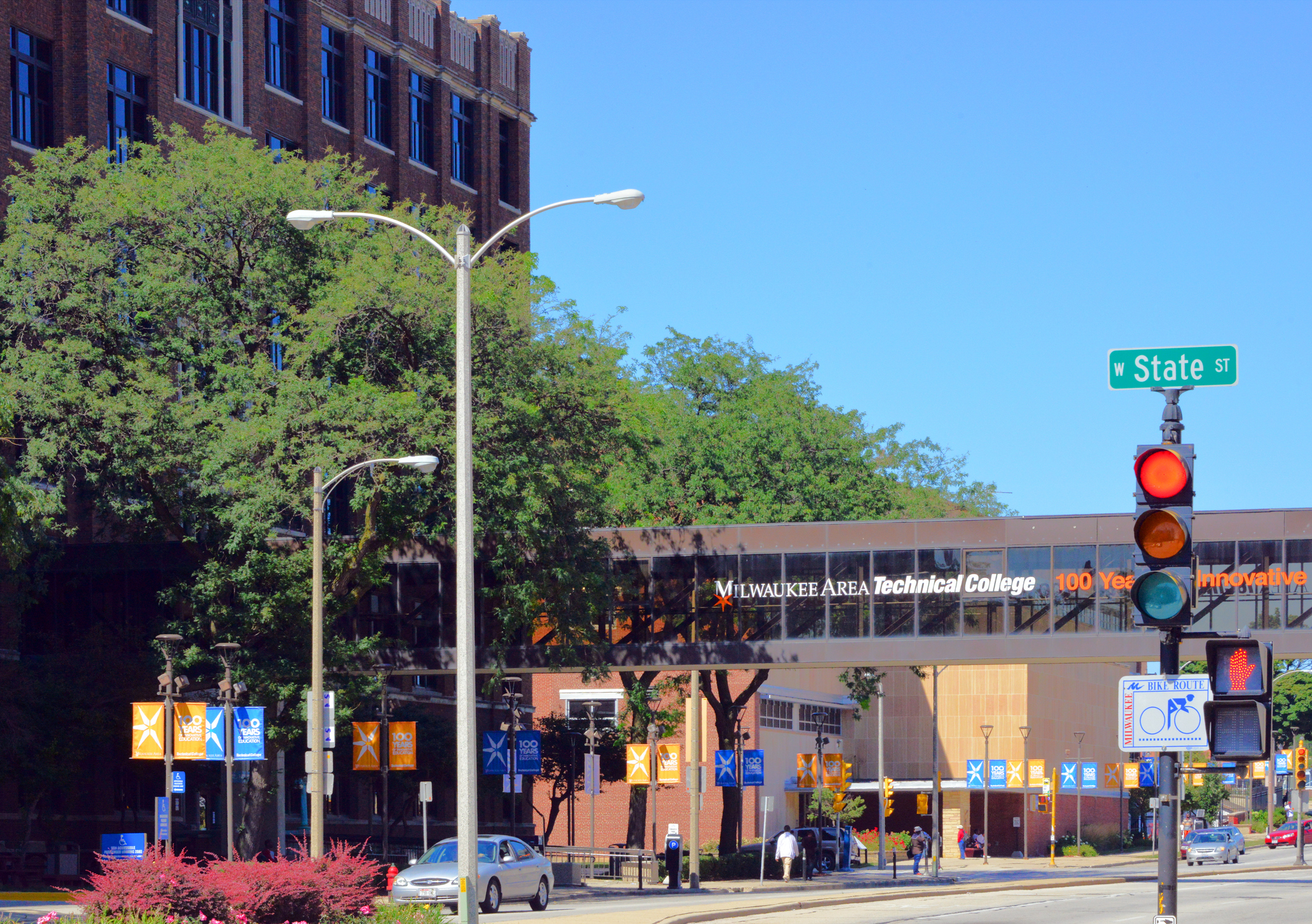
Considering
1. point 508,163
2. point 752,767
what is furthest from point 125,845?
point 508,163

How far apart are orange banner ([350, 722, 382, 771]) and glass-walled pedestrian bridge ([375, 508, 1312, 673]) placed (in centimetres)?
674

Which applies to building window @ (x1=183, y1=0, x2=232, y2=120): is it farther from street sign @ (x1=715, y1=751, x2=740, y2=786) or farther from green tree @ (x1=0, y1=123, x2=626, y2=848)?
street sign @ (x1=715, y1=751, x2=740, y2=786)

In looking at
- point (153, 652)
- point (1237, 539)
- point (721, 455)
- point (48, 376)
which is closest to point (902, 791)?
point (721, 455)

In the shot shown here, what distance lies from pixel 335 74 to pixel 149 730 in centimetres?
3656

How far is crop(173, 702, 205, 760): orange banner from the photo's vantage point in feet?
111

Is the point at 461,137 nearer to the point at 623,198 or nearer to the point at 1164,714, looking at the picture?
the point at 623,198

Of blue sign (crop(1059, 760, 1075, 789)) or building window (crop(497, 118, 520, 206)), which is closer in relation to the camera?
building window (crop(497, 118, 520, 206))

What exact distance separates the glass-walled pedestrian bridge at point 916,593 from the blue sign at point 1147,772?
3259 centimetres

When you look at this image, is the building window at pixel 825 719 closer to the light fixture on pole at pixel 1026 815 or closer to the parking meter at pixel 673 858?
the light fixture on pole at pixel 1026 815

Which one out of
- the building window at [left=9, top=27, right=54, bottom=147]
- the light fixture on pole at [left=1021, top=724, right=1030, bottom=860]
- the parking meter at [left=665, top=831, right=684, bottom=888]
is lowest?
the light fixture on pole at [left=1021, top=724, right=1030, bottom=860]

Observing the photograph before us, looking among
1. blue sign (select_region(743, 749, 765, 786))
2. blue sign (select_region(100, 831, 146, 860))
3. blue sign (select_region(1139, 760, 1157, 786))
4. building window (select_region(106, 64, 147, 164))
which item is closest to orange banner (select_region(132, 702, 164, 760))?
blue sign (select_region(100, 831, 146, 860))

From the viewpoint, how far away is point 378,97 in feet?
218

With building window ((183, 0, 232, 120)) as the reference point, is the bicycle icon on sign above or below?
below

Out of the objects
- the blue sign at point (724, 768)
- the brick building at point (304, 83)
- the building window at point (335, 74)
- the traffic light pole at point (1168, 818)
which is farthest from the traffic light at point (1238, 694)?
the building window at point (335, 74)
